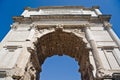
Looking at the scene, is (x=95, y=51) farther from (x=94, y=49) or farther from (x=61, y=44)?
(x=61, y=44)

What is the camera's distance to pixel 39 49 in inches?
→ 658

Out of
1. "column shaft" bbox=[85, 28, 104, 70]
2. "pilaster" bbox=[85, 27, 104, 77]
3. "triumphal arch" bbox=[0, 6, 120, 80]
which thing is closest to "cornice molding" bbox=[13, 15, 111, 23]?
"triumphal arch" bbox=[0, 6, 120, 80]

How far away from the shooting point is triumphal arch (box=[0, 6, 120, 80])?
39.4ft

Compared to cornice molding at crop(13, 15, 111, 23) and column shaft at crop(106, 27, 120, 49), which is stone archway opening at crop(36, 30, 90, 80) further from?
column shaft at crop(106, 27, 120, 49)

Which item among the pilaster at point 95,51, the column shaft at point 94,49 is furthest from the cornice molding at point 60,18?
the column shaft at point 94,49

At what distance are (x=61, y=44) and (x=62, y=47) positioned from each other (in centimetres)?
34

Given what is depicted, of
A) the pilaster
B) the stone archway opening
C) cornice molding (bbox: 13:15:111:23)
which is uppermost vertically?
cornice molding (bbox: 13:15:111:23)

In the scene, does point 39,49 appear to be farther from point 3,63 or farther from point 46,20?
point 3,63

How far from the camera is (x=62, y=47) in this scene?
1777 cm

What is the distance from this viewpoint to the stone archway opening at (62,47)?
52.1 ft

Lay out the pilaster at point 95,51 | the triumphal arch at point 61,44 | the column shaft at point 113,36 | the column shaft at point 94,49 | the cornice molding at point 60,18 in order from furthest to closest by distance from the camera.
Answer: the cornice molding at point 60,18 → the column shaft at point 113,36 → the triumphal arch at point 61,44 → the column shaft at point 94,49 → the pilaster at point 95,51

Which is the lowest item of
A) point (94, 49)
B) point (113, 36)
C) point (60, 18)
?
point (94, 49)

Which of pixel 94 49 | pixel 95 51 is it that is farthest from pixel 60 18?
pixel 95 51

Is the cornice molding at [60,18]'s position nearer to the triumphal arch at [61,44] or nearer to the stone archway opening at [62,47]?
the triumphal arch at [61,44]
